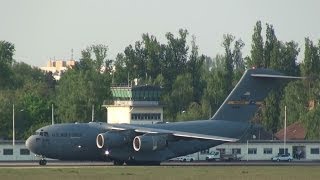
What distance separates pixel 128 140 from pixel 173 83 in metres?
62.3

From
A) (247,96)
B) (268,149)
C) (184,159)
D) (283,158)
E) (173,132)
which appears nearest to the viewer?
(173,132)

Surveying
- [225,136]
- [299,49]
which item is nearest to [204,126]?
[225,136]

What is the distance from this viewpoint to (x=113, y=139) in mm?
85562

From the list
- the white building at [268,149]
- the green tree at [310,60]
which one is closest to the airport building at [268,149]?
the white building at [268,149]

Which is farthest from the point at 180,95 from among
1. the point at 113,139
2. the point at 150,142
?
the point at 113,139

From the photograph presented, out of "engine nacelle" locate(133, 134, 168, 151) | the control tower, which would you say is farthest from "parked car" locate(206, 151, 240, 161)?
"engine nacelle" locate(133, 134, 168, 151)

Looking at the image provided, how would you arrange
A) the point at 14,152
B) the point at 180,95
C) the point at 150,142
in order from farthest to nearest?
the point at 180,95, the point at 14,152, the point at 150,142

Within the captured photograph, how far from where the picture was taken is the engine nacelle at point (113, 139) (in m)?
85.2

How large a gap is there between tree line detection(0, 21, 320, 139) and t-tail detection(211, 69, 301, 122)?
106 feet

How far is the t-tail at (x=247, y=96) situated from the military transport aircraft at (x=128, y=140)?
0.84m

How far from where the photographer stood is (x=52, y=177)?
68.8 metres

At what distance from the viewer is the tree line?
13188cm

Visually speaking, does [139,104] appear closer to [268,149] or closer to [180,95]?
[268,149]

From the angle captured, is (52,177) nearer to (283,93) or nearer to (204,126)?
(204,126)
